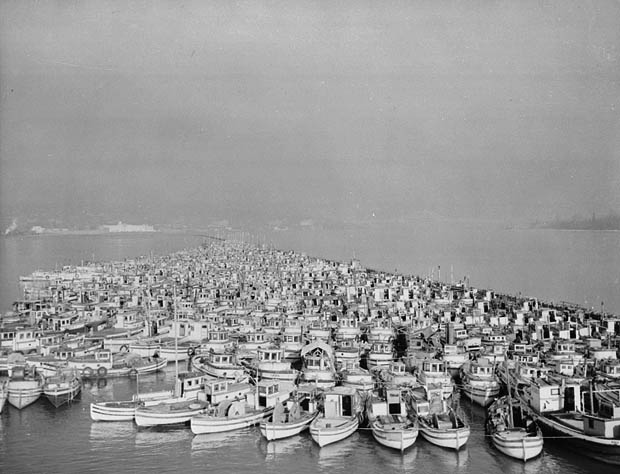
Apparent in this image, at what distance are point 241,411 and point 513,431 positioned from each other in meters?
5.59

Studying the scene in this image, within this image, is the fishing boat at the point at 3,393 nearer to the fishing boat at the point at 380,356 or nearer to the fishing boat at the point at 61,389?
the fishing boat at the point at 61,389

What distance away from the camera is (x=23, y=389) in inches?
547

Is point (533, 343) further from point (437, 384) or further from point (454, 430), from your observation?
point (454, 430)

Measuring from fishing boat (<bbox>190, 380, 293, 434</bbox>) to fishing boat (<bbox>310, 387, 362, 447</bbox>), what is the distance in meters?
1.22

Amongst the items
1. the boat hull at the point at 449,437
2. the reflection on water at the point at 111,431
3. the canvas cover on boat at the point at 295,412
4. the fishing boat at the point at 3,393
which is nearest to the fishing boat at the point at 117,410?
the reflection on water at the point at 111,431

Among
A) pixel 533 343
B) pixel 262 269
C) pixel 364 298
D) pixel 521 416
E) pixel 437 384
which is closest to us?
pixel 521 416

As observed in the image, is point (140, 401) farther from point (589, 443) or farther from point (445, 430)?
point (589, 443)

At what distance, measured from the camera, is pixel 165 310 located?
2641 cm

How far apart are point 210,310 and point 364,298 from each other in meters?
8.02

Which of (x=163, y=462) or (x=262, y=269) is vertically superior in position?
(x=262, y=269)

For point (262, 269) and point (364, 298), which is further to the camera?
point (262, 269)

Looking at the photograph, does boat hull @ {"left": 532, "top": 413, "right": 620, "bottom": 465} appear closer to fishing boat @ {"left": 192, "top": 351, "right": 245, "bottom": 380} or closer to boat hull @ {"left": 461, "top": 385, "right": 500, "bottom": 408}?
boat hull @ {"left": 461, "top": 385, "right": 500, "bottom": 408}

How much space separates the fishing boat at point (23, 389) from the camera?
1370cm

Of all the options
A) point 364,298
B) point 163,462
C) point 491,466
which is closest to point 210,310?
point 364,298
